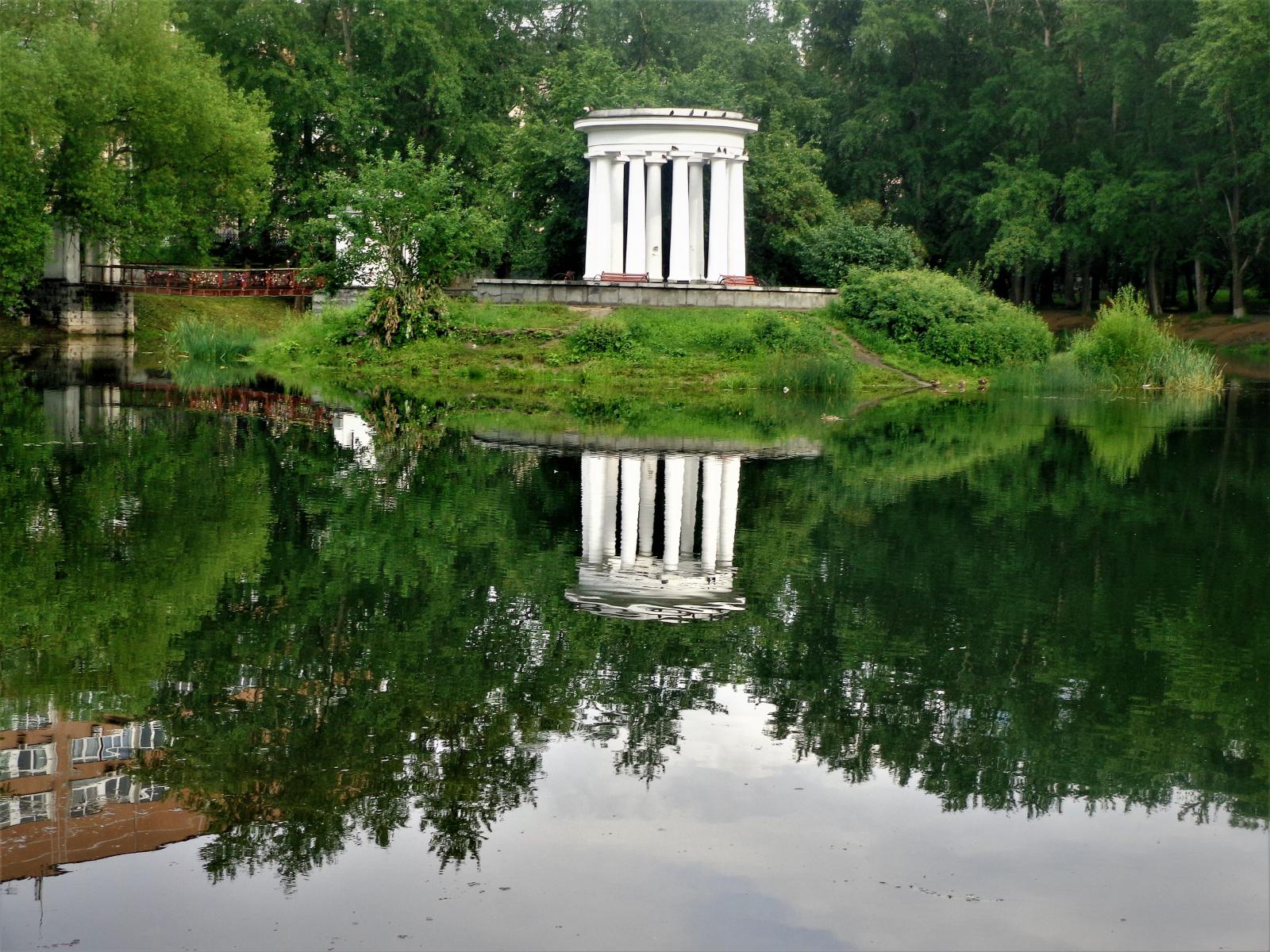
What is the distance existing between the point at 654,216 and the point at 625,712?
35.0 metres

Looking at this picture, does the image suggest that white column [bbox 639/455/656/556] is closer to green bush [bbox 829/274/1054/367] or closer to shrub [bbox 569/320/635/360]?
shrub [bbox 569/320/635/360]

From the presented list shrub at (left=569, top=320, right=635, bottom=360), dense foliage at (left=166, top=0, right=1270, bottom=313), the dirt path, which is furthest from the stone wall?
the dirt path

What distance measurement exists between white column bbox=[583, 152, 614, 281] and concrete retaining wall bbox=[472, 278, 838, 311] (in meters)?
2.18

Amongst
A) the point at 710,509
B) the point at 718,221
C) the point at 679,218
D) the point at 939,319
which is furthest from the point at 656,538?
the point at 718,221

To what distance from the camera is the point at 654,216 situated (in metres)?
43.2

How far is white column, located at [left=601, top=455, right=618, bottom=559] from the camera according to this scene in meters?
15.0

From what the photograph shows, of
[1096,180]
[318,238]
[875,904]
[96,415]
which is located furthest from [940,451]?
[1096,180]

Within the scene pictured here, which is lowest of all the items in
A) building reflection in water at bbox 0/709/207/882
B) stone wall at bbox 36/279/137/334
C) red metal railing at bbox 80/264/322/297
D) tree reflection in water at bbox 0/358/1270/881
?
building reflection in water at bbox 0/709/207/882

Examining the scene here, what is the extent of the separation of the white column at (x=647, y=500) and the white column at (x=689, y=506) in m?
0.33

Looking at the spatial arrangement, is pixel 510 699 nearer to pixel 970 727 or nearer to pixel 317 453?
pixel 970 727

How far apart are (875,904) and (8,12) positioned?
145 feet

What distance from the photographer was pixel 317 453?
69.5ft

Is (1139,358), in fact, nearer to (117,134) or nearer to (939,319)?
(939,319)

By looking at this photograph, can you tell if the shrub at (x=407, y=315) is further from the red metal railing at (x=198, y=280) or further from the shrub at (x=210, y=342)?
the red metal railing at (x=198, y=280)
